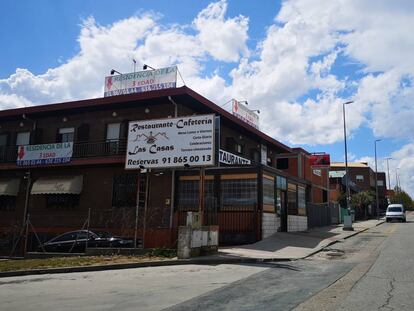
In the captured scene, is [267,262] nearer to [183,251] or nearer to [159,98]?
[183,251]

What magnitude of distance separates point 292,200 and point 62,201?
43.7 ft

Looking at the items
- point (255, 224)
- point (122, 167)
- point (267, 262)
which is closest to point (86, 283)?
point (267, 262)

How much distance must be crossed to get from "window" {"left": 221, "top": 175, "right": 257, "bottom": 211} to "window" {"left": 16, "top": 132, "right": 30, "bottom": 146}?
13806 mm

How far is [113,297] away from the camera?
9414mm

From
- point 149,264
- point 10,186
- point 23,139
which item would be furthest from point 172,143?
point 23,139

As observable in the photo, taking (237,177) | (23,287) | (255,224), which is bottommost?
(23,287)

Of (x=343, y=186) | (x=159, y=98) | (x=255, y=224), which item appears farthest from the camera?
(x=343, y=186)

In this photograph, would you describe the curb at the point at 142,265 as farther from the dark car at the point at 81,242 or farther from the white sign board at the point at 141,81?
the white sign board at the point at 141,81

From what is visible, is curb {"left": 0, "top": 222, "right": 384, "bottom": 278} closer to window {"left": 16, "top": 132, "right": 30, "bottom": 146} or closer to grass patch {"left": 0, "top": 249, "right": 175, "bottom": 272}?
grass patch {"left": 0, "top": 249, "right": 175, "bottom": 272}

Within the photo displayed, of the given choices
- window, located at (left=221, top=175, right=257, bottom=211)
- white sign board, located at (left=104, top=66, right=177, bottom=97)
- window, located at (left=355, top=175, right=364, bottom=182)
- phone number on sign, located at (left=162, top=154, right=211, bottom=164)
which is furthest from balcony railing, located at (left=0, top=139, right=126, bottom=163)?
window, located at (left=355, top=175, right=364, bottom=182)

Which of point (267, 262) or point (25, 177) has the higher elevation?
point (25, 177)

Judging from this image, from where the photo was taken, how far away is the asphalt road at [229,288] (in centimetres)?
819

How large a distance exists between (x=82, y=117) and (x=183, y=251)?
541 inches

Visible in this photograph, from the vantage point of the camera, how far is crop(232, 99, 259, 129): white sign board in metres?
33.2
